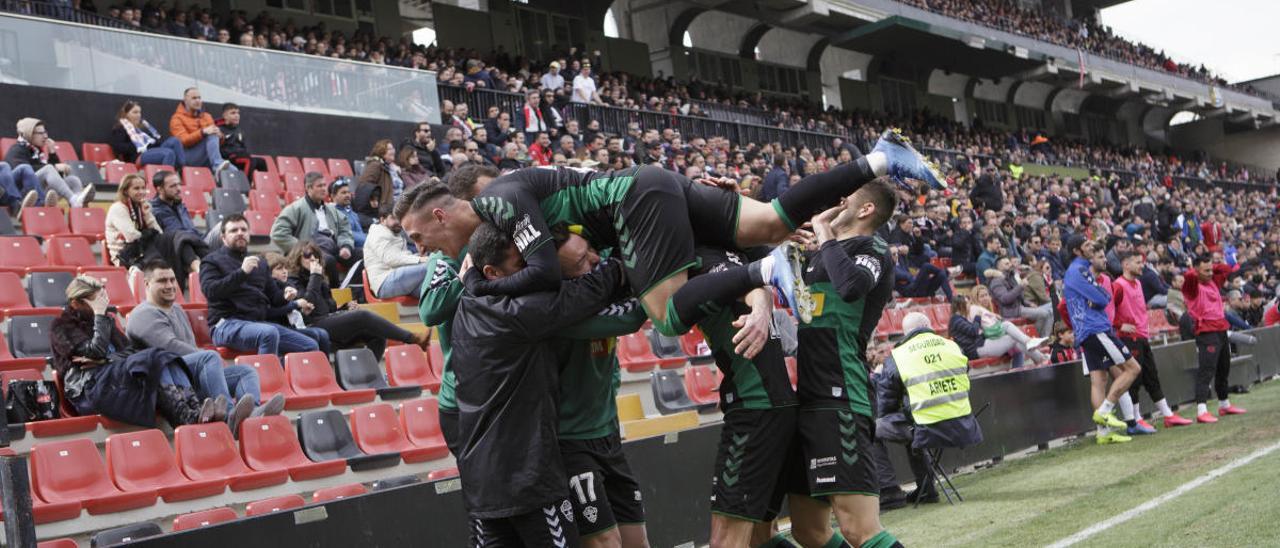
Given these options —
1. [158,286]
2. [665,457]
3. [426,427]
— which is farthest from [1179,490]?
[158,286]

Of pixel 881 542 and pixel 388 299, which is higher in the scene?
pixel 388 299

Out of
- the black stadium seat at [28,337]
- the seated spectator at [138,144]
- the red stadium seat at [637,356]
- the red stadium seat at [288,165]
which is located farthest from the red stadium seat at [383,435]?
the red stadium seat at [288,165]

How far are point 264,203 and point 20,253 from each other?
3.25m

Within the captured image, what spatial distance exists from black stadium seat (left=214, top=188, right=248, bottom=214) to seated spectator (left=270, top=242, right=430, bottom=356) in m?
2.40

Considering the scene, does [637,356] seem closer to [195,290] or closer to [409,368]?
[409,368]

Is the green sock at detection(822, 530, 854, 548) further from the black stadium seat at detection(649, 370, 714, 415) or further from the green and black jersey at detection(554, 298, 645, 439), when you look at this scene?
the black stadium seat at detection(649, 370, 714, 415)

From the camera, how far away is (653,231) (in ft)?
15.5

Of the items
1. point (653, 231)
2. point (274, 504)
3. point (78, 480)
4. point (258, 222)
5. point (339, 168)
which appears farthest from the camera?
point (339, 168)

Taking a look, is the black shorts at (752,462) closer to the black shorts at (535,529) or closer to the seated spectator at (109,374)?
the black shorts at (535,529)

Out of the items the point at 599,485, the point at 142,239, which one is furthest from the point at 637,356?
the point at 599,485

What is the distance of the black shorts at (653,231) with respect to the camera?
4.68 metres

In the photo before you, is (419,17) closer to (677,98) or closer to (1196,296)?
(677,98)

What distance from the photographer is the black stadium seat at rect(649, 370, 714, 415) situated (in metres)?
11.0

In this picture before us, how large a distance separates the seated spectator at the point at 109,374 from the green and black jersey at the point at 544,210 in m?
4.15
